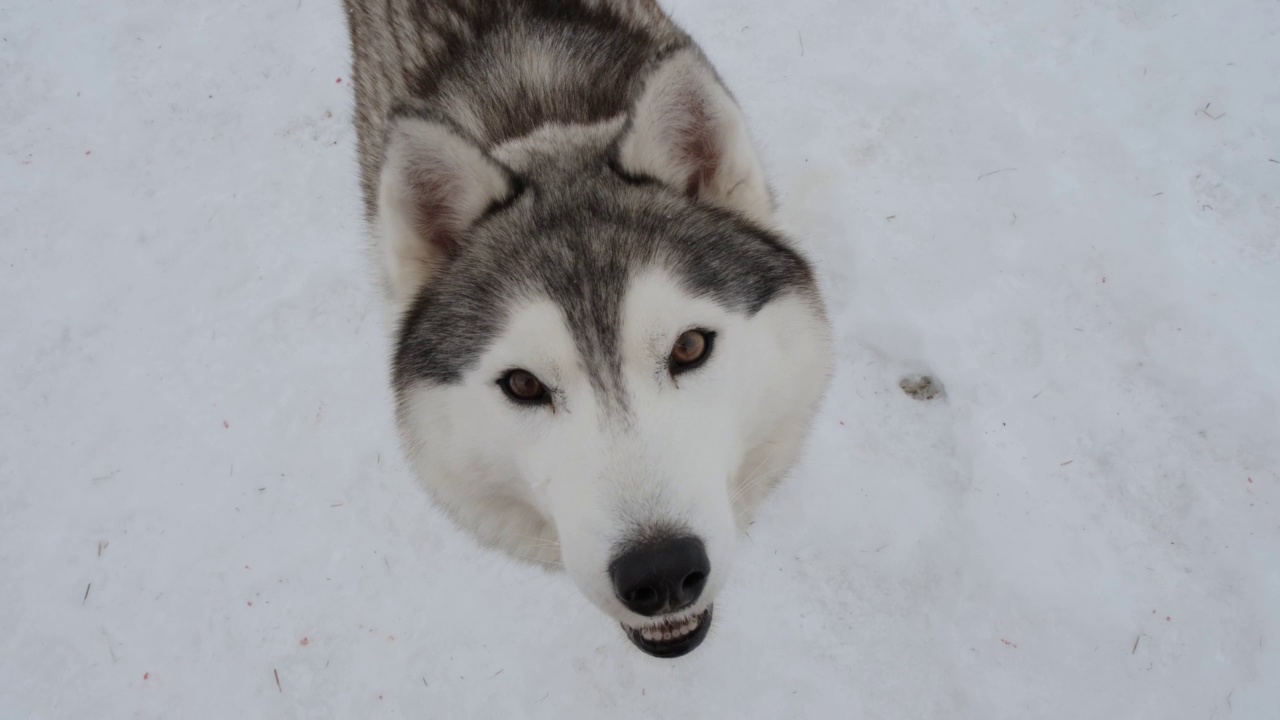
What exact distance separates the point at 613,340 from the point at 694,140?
78 cm

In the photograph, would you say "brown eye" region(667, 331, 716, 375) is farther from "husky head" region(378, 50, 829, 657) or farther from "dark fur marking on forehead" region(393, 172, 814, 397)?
"dark fur marking on forehead" region(393, 172, 814, 397)

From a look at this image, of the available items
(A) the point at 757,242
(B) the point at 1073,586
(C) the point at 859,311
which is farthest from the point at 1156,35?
(A) the point at 757,242

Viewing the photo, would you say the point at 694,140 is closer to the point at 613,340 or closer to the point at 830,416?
the point at 613,340

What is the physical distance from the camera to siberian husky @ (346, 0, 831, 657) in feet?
5.66

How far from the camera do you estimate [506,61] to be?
2.89 meters

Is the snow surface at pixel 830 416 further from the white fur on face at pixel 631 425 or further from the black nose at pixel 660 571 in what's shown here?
the black nose at pixel 660 571

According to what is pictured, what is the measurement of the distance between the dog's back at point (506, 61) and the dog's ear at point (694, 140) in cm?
56

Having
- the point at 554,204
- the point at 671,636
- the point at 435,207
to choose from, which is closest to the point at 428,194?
the point at 435,207

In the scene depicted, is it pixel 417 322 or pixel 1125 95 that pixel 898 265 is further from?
pixel 417 322

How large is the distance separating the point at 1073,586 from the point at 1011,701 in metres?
0.61

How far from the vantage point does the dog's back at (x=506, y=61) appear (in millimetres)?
2756

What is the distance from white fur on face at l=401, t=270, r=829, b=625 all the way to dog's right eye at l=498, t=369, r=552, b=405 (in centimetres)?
2

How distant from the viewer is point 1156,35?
416cm

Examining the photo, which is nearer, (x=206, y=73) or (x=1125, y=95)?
(x=1125, y=95)
